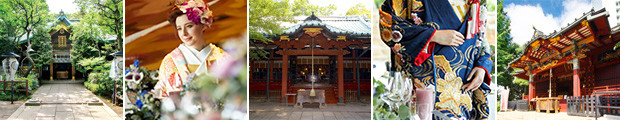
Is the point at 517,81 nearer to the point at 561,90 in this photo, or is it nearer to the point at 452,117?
the point at 561,90

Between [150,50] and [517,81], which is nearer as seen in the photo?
[150,50]

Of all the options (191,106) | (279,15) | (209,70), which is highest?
(279,15)

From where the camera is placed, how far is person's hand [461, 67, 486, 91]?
6.24ft

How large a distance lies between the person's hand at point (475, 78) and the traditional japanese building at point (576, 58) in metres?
3.49

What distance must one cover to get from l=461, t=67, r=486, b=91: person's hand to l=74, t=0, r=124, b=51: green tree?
326 inches

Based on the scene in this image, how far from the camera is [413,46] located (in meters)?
1.90

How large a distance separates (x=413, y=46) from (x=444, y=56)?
0.18 meters

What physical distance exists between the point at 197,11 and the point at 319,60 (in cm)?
787

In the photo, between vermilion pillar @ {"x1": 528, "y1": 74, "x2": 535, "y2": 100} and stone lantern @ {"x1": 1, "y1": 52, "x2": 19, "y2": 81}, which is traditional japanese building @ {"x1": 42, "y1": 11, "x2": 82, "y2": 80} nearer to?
stone lantern @ {"x1": 1, "y1": 52, "x2": 19, "y2": 81}

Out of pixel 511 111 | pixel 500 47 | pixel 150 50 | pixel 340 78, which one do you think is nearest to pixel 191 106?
pixel 150 50

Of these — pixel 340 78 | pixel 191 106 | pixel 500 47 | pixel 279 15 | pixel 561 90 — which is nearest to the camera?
pixel 191 106

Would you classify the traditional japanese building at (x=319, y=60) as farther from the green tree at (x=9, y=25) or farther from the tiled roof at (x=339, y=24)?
the green tree at (x=9, y=25)

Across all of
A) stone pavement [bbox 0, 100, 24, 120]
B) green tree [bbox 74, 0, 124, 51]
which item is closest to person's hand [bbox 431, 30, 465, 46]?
stone pavement [bbox 0, 100, 24, 120]

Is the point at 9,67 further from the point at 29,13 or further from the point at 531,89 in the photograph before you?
the point at 531,89
